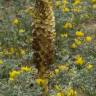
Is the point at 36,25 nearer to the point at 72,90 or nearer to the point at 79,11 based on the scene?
the point at 72,90

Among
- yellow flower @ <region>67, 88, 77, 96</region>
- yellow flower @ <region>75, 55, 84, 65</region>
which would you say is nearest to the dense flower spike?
yellow flower @ <region>67, 88, 77, 96</region>

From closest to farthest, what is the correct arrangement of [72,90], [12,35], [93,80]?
[72,90] < [93,80] < [12,35]

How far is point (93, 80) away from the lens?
6.53 meters

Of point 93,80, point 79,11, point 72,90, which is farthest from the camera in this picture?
point 79,11

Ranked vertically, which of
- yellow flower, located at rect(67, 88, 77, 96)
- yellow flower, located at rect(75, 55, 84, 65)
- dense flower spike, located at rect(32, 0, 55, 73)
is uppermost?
dense flower spike, located at rect(32, 0, 55, 73)

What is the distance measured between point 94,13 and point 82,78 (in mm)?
2959

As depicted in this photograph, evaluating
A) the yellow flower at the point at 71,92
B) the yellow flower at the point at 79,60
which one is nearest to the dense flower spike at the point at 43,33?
the yellow flower at the point at 71,92

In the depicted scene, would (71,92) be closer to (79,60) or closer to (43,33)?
(43,33)

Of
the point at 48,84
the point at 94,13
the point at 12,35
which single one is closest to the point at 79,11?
the point at 94,13

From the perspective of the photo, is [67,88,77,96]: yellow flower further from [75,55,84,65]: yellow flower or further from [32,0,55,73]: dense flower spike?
[75,55,84,65]: yellow flower

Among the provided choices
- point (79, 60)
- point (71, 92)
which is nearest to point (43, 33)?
point (71, 92)

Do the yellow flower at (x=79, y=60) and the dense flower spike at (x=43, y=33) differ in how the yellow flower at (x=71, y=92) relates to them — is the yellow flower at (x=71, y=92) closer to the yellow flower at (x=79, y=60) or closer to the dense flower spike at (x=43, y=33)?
the dense flower spike at (x=43, y=33)

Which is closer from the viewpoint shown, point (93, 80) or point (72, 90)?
point (72, 90)

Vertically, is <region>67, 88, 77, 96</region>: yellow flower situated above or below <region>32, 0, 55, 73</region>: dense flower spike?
below
